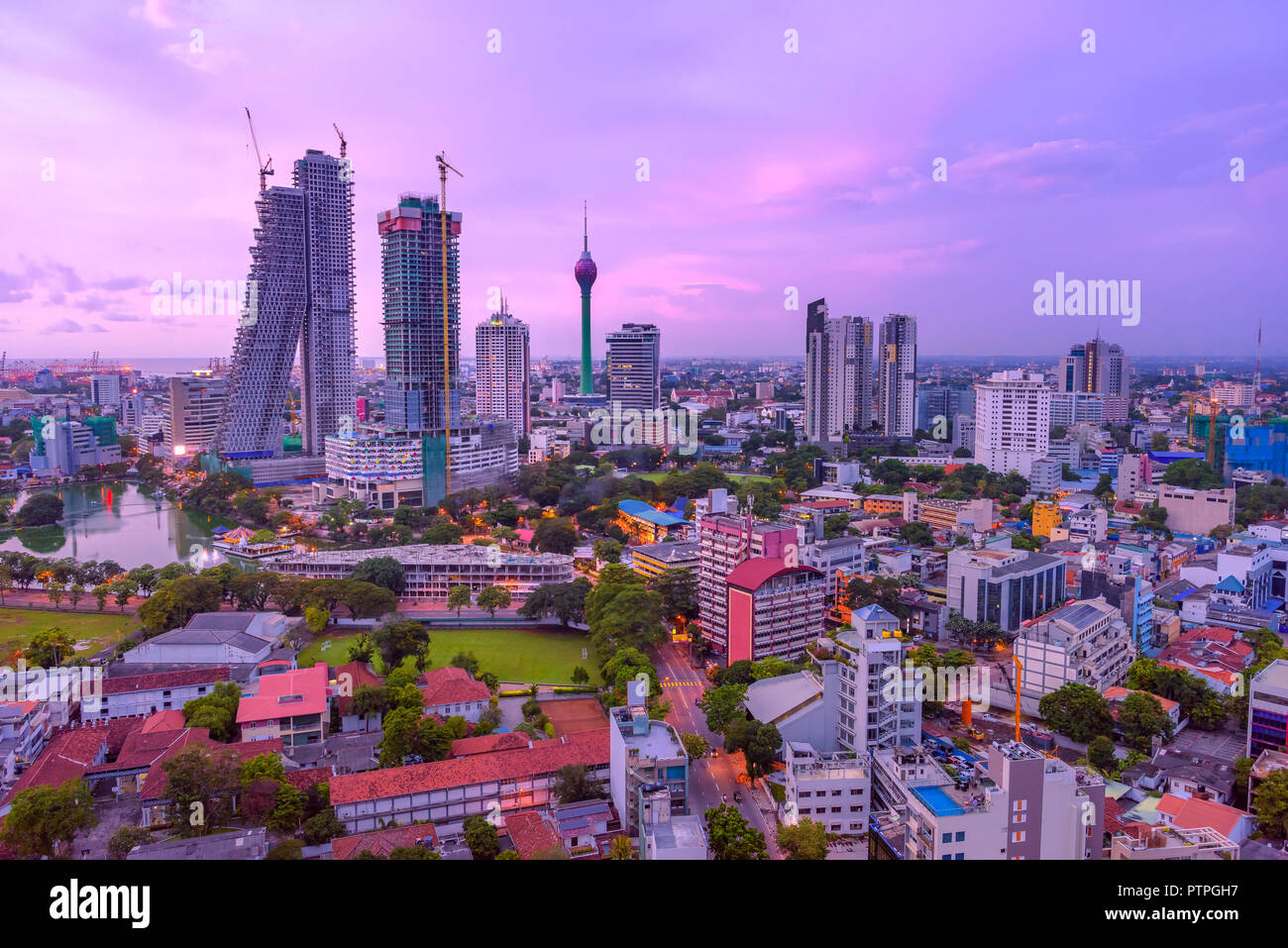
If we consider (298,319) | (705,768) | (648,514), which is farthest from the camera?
(298,319)

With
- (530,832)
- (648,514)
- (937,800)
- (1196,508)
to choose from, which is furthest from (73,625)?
(1196,508)

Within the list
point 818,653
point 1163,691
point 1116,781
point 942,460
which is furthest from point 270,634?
point 942,460

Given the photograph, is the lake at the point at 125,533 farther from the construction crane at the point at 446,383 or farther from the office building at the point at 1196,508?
the office building at the point at 1196,508

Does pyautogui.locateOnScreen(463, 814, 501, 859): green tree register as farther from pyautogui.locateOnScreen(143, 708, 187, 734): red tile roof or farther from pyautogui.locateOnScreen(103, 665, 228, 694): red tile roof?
pyautogui.locateOnScreen(103, 665, 228, 694): red tile roof

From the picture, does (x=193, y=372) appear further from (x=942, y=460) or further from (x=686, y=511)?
(x=942, y=460)

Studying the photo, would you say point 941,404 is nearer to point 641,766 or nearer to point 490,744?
point 490,744
